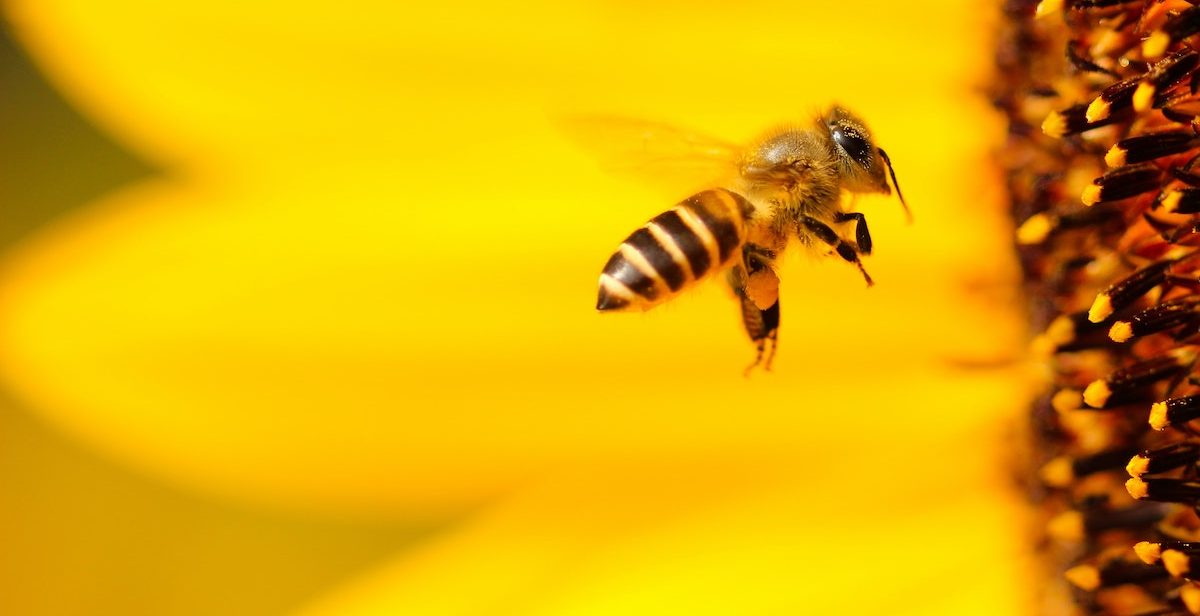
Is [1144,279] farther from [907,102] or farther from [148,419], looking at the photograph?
[148,419]

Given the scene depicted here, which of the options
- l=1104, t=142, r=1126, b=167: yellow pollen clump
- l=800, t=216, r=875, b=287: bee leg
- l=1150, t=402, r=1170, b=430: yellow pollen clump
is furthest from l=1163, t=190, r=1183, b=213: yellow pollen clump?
l=800, t=216, r=875, b=287: bee leg

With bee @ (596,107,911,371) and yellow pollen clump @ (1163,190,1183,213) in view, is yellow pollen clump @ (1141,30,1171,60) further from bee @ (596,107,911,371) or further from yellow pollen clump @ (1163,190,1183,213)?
bee @ (596,107,911,371)

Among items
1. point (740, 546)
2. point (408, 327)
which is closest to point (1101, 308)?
point (740, 546)

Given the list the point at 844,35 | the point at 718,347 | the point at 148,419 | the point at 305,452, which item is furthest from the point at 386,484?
the point at 844,35

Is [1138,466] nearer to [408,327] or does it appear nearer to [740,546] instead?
[740,546]

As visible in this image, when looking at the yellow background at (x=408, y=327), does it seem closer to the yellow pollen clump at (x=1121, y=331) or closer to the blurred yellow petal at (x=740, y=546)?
the blurred yellow petal at (x=740, y=546)

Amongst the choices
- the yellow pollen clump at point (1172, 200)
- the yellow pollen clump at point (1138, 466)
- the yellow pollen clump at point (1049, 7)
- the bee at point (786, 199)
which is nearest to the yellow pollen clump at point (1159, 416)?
the yellow pollen clump at point (1138, 466)

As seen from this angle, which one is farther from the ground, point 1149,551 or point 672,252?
point 672,252
